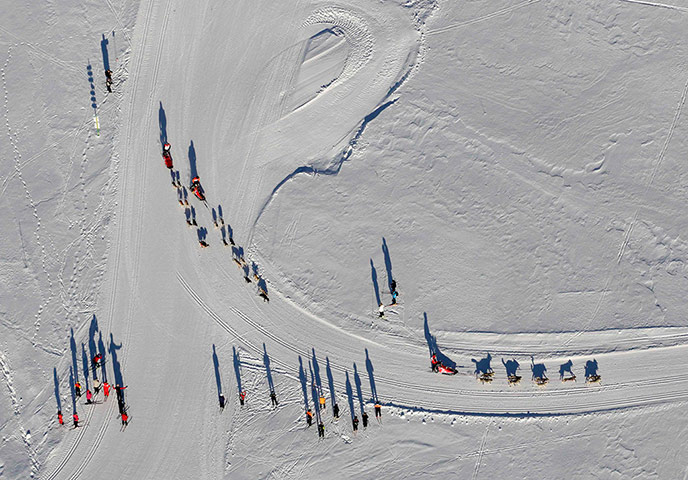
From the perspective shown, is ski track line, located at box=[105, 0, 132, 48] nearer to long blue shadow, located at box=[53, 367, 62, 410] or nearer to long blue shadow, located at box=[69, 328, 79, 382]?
long blue shadow, located at box=[69, 328, 79, 382]

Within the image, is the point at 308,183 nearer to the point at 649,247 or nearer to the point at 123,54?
the point at 123,54

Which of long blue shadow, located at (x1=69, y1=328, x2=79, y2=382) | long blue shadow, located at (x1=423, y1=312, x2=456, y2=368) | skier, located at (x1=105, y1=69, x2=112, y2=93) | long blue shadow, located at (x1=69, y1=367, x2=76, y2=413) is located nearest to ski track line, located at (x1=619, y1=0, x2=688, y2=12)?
long blue shadow, located at (x1=423, y1=312, x2=456, y2=368)

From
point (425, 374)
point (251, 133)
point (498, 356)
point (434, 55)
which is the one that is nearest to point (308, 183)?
point (251, 133)

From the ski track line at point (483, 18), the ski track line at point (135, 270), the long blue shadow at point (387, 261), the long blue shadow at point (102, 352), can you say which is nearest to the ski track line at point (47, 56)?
the ski track line at point (135, 270)

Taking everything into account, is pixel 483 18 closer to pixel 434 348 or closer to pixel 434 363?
pixel 434 348

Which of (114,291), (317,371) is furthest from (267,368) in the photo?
(114,291)

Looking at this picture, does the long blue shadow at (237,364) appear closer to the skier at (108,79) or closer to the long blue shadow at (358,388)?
the long blue shadow at (358,388)
